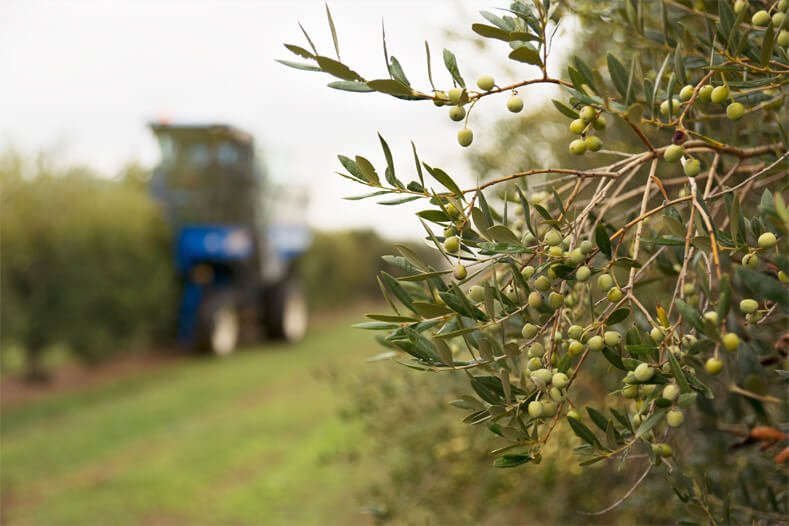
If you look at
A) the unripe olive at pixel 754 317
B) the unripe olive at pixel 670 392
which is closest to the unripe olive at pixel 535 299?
the unripe olive at pixel 670 392

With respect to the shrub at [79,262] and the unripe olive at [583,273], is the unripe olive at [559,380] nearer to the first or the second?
the unripe olive at [583,273]

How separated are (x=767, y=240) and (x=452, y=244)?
47 cm

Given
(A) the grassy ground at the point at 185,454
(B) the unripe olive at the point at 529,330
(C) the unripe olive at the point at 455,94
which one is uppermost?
(C) the unripe olive at the point at 455,94

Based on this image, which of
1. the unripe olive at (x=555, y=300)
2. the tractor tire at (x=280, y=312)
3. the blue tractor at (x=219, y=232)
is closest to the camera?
the unripe olive at (x=555, y=300)

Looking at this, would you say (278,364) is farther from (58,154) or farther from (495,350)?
(495,350)

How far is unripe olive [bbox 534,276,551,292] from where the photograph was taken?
1038 mm

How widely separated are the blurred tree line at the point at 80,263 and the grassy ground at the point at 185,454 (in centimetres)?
84

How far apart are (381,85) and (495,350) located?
0.47 m

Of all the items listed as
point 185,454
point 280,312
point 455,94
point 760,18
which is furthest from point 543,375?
point 280,312

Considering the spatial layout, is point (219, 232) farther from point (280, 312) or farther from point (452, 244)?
point (452, 244)

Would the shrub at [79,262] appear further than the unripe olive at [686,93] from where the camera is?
Yes

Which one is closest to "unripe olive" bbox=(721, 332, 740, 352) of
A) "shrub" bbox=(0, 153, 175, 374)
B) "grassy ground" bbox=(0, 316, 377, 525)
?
→ "grassy ground" bbox=(0, 316, 377, 525)

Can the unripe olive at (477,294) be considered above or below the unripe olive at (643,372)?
above

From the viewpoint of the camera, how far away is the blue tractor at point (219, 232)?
10516mm
